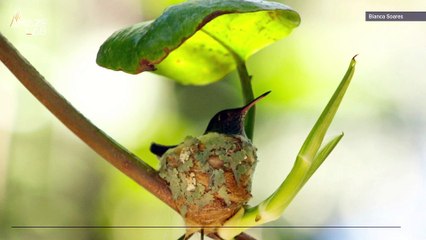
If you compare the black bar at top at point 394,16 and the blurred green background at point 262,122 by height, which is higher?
the black bar at top at point 394,16

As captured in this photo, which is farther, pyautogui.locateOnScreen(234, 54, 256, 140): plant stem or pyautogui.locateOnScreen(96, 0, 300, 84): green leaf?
pyautogui.locateOnScreen(234, 54, 256, 140): plant stem

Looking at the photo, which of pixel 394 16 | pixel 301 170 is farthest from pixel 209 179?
pixel 394 16

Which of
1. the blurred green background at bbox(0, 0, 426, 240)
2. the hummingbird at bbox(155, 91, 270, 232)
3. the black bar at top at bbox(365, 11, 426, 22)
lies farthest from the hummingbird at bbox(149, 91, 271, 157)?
the black bar at top at bbox(365, 11, 426, 22)

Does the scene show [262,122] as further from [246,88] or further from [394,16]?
[394,16]

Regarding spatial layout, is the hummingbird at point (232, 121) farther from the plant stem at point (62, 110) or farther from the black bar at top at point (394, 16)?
the black bar at top at point (394, 16)

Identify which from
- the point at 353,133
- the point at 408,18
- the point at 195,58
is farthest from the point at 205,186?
the point at 408,18

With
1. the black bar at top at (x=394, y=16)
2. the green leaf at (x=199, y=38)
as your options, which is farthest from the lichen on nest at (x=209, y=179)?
the black bar at top at (x=394, y=16)

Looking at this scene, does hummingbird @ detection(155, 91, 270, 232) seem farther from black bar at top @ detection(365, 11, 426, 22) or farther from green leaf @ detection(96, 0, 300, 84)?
black bar at top @ detection(365, 11, 426, 22)

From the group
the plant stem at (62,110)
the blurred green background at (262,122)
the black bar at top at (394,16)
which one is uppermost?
the plant stem at (62,110)
